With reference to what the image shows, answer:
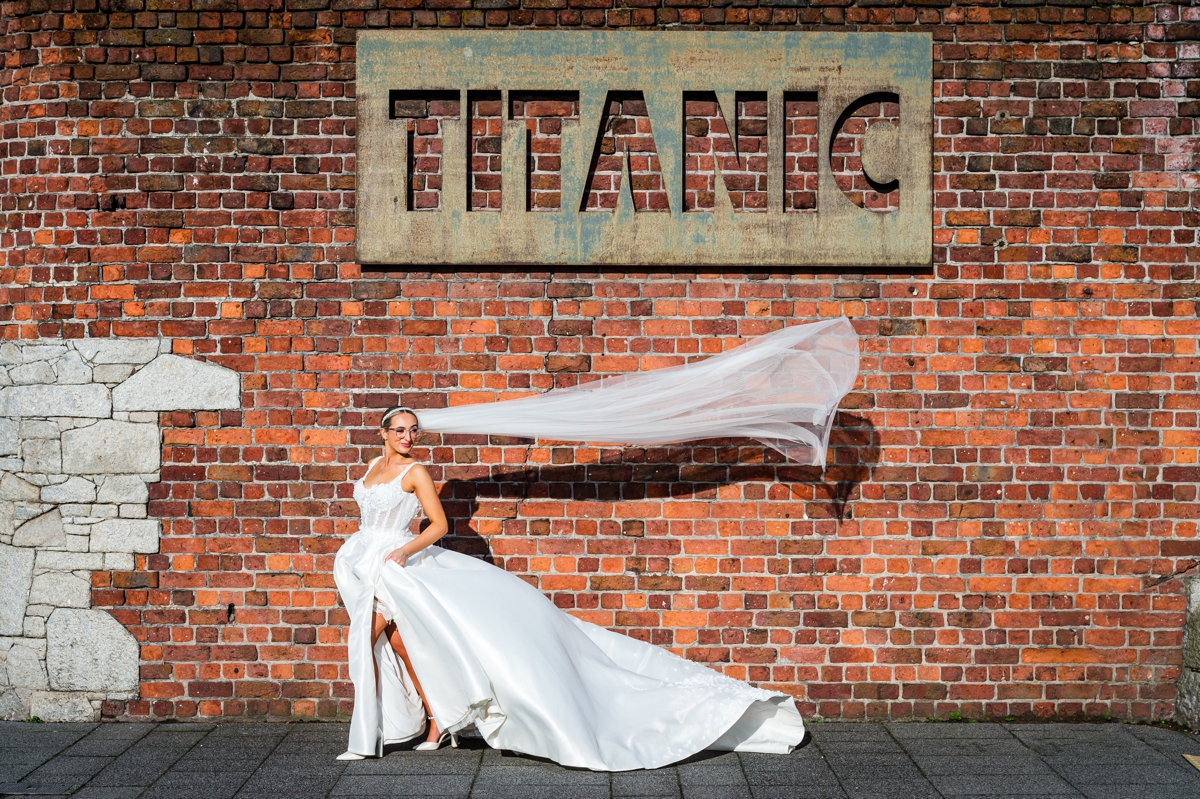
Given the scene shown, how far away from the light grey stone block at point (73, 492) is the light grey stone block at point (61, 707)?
1050 millimetres

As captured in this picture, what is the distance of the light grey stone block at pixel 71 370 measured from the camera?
5344 millimetres

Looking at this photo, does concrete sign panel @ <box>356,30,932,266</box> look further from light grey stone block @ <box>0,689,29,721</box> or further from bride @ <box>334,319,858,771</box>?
light grey stone block @ <box>0,689,29,721</box>

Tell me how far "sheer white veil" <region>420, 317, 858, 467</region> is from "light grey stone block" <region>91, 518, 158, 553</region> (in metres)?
1.73

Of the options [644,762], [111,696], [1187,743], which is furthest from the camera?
[111,696]

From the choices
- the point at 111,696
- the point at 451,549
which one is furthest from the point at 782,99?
the point at 111,696

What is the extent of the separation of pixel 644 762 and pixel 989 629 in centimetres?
214

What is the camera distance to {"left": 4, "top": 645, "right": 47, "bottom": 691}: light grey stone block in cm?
529

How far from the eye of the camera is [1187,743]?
16.2 ft

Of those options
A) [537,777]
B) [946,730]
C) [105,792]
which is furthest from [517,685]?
[946,730]

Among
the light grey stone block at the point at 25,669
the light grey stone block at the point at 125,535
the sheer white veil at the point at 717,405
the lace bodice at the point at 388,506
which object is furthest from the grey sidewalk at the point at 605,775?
the sheer white veil at the point at 717,405

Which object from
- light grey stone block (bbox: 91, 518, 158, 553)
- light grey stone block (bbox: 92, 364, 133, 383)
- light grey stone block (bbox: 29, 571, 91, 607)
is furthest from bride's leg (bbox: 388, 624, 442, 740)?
light grey stone block (bbox: 92, 364, 133, 383)

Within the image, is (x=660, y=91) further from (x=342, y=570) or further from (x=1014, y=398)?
(x=342, y=570)

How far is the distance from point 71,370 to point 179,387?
61cm

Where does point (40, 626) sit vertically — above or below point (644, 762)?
above
